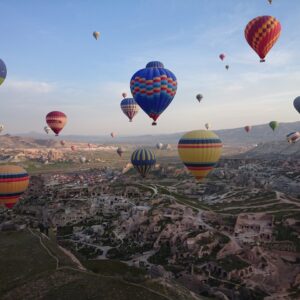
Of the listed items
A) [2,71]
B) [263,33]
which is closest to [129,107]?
[2,71]

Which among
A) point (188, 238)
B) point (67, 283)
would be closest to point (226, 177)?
point (188, 238)

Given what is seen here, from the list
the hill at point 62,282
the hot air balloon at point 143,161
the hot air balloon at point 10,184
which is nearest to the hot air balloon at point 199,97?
the hot air balloon at point 143,161

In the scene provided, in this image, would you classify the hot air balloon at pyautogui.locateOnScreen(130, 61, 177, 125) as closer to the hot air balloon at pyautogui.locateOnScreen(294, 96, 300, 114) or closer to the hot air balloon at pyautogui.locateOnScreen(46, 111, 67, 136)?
the hot air balloon at pyautogui.locateOnScreen(46, 111, 67, 136)

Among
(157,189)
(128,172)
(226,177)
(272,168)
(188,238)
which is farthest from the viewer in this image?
(128,172)

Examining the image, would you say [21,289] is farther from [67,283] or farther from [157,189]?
[157,189]

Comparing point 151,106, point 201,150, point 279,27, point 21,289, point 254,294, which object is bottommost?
point 254,294

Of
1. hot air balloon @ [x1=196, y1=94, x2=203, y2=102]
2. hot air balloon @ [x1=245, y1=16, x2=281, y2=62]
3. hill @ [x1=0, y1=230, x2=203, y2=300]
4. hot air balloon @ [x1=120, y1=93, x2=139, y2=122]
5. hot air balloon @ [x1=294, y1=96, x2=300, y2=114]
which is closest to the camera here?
hill @ [x1=0, y1=230, x2=203, y2=300]

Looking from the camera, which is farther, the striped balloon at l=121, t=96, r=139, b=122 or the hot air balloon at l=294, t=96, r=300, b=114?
the hot air balloon at l=294, t=96, r=300, b=114

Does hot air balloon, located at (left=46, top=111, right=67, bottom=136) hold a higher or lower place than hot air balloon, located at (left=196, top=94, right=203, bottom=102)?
lower

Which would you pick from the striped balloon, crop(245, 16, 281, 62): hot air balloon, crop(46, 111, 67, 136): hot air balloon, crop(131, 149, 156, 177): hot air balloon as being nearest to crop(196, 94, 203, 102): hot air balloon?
the striped balloon
